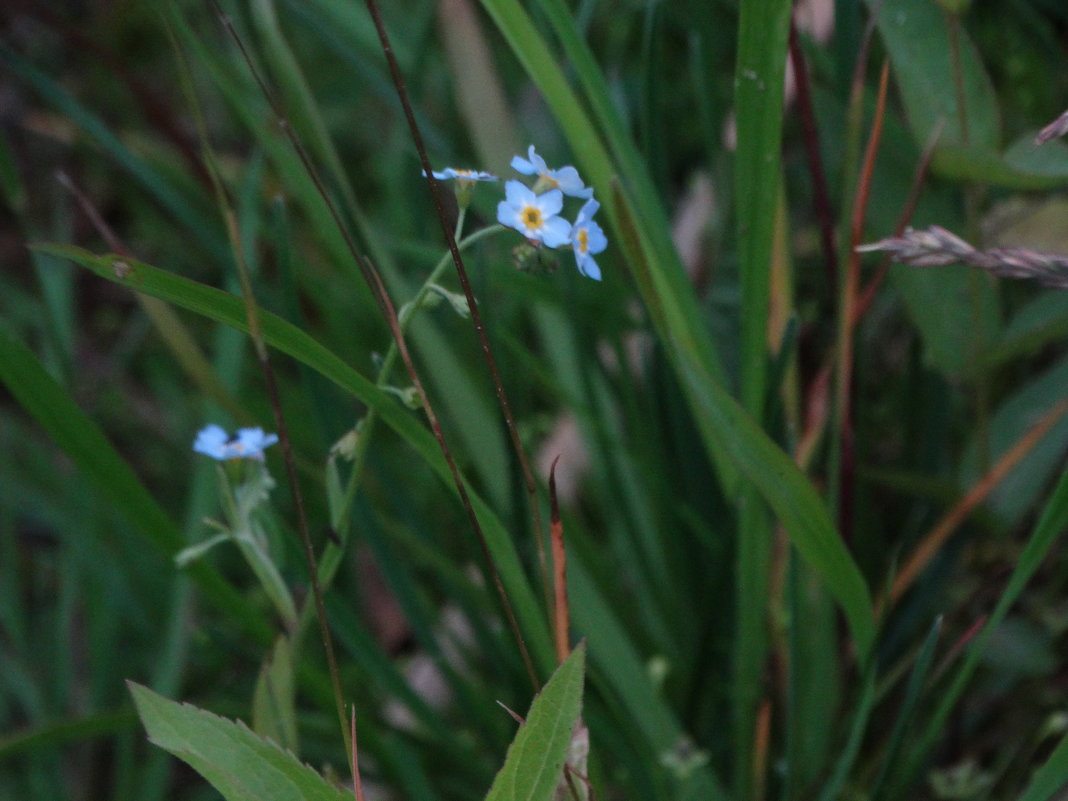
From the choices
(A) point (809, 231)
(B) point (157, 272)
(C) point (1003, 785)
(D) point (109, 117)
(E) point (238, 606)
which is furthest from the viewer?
(D) point (109, 117)

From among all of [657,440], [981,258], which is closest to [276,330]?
[981,258]

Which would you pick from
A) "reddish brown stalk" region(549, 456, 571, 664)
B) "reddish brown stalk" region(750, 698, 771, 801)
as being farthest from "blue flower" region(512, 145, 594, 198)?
"reddish brown stalk" region(750, 698, 771, 801)

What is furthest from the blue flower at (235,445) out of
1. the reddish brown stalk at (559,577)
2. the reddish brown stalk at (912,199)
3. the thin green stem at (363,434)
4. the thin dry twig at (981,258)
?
the reddish brown stalk at (912,199)

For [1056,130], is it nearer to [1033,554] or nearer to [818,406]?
[1033,554]

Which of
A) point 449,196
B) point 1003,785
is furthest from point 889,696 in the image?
point 449,196

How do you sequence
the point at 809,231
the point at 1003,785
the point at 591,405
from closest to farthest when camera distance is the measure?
the point at 1003,785 → the point at 591,405 → the point at 809,231

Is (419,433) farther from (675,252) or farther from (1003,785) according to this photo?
(1003,785)
